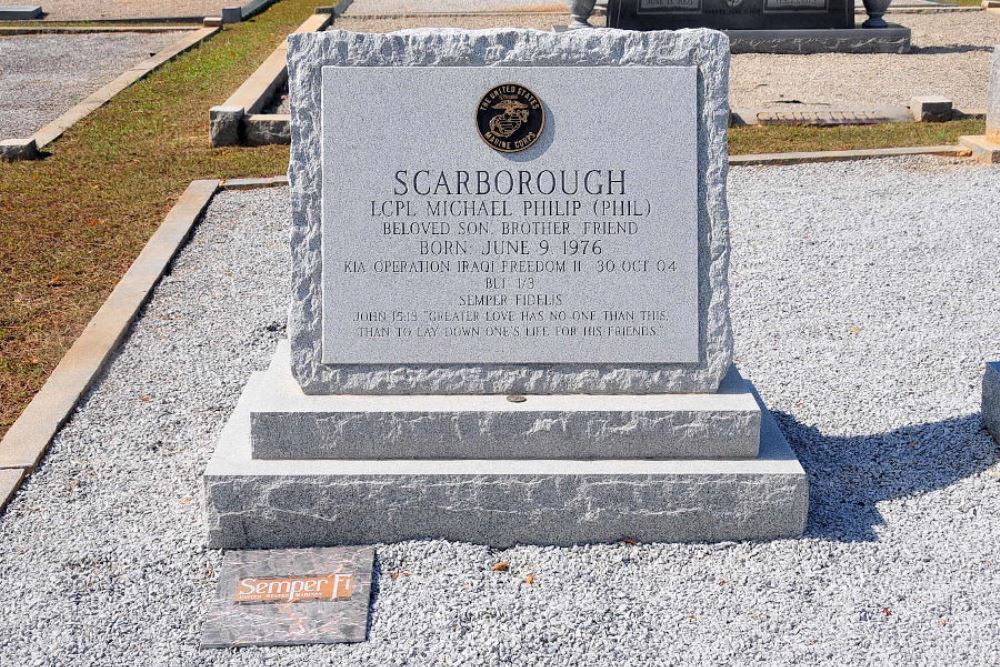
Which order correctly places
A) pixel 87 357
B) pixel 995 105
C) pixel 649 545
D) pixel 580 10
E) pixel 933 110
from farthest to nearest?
pixel 580 10, pixel 933 110, pixel 995 105, pixel 87 357, pixel 649 545

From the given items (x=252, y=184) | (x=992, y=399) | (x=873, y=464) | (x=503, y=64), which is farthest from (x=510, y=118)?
(x=252, y=184)

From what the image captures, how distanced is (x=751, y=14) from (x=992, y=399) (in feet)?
36.8

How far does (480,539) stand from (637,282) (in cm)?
104

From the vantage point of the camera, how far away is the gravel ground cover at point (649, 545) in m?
3.48

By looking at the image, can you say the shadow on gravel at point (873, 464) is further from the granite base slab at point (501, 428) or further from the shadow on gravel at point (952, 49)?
the shadow on gravel at point (952, 49)

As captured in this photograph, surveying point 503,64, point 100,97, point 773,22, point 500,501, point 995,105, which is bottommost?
point 100,97

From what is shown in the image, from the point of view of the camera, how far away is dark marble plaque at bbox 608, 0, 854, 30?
14680mm

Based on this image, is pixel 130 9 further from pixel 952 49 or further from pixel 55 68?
A: pixel 952 49

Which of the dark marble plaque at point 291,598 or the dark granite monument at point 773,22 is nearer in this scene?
the dark marble plaque at point 291,598

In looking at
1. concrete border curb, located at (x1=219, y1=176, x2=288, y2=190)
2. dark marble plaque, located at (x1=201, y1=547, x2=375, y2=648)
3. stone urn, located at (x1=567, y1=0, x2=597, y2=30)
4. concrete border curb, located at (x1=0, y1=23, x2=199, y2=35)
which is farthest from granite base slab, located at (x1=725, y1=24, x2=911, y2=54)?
dark marble plaque, located at (x1=201, y1=547, x2=375, y2=648)

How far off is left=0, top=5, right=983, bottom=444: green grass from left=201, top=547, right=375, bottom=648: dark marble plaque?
1741mm

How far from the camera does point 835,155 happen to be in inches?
367

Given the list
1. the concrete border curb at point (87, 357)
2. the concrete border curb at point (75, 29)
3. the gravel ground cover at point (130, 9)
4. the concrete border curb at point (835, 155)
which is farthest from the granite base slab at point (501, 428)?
the gravel ground cover at point (130, 9)

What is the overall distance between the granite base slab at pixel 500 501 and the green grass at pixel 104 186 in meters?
1.65
